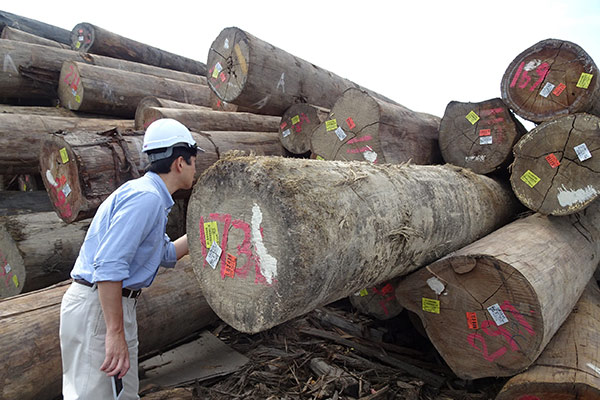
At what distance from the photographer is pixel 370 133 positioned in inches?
148

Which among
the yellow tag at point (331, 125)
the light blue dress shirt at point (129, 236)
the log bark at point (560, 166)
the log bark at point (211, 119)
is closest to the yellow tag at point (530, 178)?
the log bark at point (560, 166)

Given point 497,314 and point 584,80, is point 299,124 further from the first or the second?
point 497,314

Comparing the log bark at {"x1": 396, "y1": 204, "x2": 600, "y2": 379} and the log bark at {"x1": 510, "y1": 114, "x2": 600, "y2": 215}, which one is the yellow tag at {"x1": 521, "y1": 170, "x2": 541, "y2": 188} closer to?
the log bark at {"x1": 510, "y1": 114, "x2": 600, "y2": 215}

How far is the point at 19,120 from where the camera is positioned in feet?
13.2

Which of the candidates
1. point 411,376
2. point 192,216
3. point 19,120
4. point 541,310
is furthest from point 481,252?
point 19,120

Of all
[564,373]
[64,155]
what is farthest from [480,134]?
[64,155]

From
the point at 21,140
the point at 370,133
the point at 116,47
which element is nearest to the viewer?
the point at 370,133

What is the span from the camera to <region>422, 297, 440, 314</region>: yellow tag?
2527mm

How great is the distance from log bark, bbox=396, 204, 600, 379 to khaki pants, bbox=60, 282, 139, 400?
70.6 inches

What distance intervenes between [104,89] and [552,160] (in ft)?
17.6

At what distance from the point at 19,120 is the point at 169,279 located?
2414mm

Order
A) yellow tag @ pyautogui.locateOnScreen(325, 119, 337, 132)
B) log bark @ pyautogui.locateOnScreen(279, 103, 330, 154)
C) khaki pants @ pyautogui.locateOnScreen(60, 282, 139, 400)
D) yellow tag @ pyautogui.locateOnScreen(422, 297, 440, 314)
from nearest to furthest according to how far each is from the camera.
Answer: khaki pants @ pyautogui.locateOnScreen(60, 282, 139, 400)
yellow tag @ pyautogui.locateOnScreen(422, 297, 440, 314)
yellow tag @ pyautogui.locateOnScreen(325, 119, 337, 132)
log bark @ pyautogui.locateOnScreen(279, 103, 330, 154)

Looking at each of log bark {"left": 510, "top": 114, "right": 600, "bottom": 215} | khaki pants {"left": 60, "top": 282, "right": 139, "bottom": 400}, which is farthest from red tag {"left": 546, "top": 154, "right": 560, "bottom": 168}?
khaki pants {"left": 60, "top": 282, "right": 139, "bottom": 400}

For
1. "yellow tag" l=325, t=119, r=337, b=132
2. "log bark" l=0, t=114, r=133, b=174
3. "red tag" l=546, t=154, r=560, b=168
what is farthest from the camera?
"yellow tag" l=325, t=119, r=337, b=132
